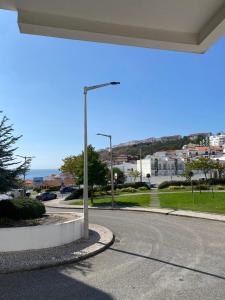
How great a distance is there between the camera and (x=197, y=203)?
34281 mm

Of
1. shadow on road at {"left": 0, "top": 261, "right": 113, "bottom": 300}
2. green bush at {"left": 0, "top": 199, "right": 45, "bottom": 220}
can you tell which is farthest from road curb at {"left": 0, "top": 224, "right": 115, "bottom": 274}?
green bush at {"left": 0, "top": 199, "right": 45, "bottom": 220}

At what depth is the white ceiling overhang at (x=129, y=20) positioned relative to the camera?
454 cm

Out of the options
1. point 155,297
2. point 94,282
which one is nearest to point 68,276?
point 94,282

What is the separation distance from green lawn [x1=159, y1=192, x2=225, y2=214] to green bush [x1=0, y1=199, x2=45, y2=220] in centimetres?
1452

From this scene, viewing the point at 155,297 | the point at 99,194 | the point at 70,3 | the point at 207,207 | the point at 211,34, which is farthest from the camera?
the point at 99,194

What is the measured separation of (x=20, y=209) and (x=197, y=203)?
20.5 metres

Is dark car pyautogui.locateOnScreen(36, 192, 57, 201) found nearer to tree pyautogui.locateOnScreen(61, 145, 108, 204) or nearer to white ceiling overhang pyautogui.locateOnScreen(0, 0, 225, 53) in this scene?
tree pyautogui.locateOnScreen(61, 145, 108, 204)

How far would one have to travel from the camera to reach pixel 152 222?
24.5 m

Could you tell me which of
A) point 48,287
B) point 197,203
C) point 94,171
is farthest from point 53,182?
point 48,287

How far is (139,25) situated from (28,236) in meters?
11.4

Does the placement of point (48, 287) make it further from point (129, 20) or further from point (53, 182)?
point (53, 182)

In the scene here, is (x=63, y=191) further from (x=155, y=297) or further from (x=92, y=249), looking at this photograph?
(x=155, y=297)

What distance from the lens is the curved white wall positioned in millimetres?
14250

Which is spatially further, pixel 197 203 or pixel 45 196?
pixel 45 196
